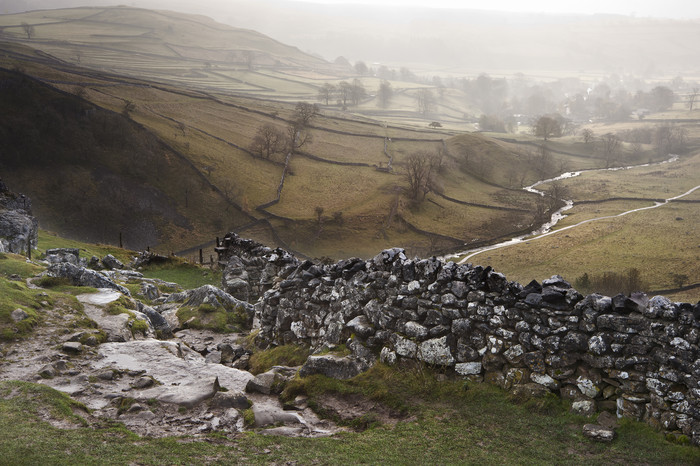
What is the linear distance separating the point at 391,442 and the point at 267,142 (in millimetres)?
114346

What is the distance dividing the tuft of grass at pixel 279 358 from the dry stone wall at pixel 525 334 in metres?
0.73

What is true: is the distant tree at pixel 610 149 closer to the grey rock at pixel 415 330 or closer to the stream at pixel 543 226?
the stream at pixel 543 226

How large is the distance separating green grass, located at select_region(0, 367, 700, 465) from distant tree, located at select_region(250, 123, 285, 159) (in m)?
111

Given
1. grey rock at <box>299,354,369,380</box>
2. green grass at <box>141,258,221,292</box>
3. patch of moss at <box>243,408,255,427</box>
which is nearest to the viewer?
patch of moss at <box>243,408,255,427</box>

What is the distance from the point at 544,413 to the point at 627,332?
2.58 m

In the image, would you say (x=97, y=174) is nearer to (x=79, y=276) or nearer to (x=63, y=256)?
(x=63, y=256)

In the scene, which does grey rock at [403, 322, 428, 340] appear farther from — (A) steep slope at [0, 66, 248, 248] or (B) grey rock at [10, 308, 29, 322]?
(A) steep slope at [0, 66, 248, 248]

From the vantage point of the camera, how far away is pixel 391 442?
1159 centimetres

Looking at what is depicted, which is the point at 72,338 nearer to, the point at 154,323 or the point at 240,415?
the point at 154,323

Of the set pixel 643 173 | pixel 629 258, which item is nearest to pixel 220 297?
pixel 629 258

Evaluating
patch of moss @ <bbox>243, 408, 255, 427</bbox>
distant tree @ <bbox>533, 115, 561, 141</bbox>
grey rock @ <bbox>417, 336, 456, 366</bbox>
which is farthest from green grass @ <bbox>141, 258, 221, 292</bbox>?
distant tree @ <bbox>533, 115, 561, 141</bbox>

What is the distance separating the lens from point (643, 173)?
487 feet

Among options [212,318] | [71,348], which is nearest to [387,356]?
[71,348]

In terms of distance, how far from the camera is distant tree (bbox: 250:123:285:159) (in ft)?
397
